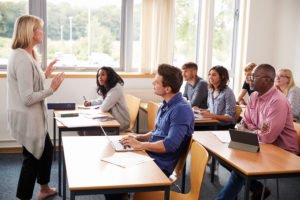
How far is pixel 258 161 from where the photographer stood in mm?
2412

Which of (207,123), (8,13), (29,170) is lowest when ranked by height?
(29,170)

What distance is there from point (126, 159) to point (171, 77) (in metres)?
Result: 0.63

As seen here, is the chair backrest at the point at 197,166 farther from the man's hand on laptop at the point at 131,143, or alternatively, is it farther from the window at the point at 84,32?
the window at the point at 84,32

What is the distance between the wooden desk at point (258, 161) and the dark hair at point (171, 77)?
55cm

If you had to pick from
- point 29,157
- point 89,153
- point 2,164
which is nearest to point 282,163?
point 89,153

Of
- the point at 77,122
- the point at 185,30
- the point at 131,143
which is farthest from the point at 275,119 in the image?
the point at 185,30

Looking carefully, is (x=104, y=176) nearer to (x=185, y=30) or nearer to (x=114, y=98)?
(x=114, y=98)

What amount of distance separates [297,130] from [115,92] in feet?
6.06

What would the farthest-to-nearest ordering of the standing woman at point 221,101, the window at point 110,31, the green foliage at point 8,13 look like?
the window at point 110,31, the green foliage at point 8,13, the standing woman at point 221,101

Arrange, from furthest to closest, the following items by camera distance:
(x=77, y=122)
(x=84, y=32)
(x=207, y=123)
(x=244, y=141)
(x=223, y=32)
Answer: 1. (x=223, y=32)
2. (x=84, y=32)
3. (x=207, y=123)
4. (x=77, y=122)
5. (x=244, y=141)

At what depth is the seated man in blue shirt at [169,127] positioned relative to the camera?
2385mm

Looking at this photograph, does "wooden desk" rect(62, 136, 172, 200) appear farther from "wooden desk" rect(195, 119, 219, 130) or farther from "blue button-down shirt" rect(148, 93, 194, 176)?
"wooden desk" rect(195, 119, 219, 130)

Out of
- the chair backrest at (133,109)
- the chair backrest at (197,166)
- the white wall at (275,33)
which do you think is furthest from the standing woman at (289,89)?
the chair backrest at (197,166)

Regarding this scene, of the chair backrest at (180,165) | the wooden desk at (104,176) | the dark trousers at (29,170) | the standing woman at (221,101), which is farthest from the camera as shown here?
the standing woman at (221,101)
